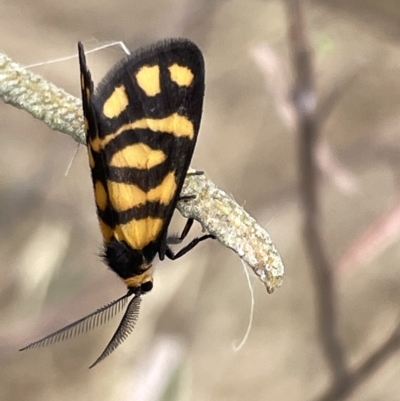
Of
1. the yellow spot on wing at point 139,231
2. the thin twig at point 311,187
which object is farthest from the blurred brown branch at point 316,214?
the yellow spot on wing at point 139,231

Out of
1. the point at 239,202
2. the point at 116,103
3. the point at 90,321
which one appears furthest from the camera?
the point at 239,202

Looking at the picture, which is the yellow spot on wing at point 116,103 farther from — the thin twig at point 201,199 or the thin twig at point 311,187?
the thin twig at point 311,187

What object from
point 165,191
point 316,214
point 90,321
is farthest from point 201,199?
point 316,214

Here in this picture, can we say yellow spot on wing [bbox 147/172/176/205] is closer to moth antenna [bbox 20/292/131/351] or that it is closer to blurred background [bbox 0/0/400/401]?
moth antenna [bbox 20/292/131/351]

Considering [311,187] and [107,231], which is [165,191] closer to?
[107,231]

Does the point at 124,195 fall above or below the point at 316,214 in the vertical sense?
above

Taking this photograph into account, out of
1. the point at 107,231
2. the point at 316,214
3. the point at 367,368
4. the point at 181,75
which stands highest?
the point at 181,75
